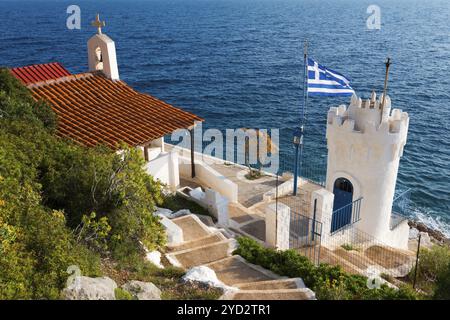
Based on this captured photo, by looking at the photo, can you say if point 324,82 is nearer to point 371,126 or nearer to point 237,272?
point 371,126

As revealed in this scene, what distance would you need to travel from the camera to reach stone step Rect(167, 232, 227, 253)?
623 inches

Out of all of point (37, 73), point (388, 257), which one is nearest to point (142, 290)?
point (388, 257)

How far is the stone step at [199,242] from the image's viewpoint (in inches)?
623

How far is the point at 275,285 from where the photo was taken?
12.7m

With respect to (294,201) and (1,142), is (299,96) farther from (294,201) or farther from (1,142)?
(1,142)

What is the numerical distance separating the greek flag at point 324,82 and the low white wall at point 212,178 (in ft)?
20.5

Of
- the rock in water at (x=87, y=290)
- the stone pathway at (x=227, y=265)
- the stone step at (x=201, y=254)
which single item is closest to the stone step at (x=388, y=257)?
the stone pathway at (x=227, y=265)

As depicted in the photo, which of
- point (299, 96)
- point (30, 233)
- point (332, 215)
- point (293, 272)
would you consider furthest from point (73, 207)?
point (299, 96)

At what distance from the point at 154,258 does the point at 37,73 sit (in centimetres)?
1515

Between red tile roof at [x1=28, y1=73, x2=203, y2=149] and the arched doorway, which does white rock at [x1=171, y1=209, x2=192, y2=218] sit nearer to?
red tile roof at [x1=28, y1=73, x2=203, y2=149]

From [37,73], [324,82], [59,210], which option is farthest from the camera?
[37,73]

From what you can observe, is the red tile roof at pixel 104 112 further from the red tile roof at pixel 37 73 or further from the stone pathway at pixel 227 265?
the stone pathway at pixel 227 265

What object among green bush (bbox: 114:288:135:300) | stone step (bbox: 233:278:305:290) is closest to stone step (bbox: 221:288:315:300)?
stone step (bbox: 233:278:305:290)
